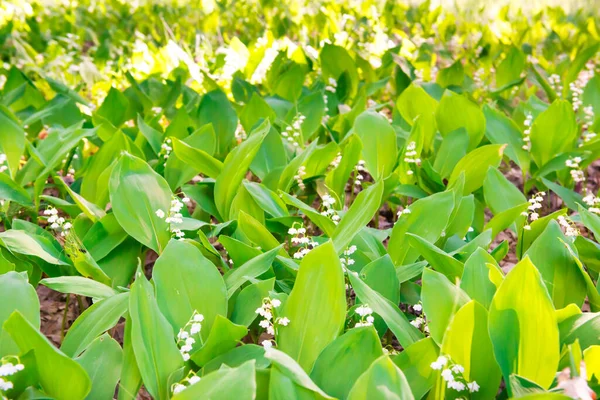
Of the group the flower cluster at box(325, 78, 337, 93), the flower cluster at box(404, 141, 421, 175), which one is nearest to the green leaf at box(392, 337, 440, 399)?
the flower cluster at box(404, 141, 421, 175)

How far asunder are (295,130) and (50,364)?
185 centimetres

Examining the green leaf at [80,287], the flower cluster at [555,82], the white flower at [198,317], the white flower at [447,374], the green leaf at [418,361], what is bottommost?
the flower cluster at [555,82]

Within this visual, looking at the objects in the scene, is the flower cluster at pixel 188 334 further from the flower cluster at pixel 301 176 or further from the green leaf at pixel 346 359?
the flower cluster at pixel 301 176

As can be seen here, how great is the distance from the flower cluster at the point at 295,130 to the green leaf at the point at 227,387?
1628 millimetres

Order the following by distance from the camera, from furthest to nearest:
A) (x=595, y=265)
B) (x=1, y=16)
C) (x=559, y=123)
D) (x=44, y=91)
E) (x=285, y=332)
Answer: (x=1, y=16) < (x=44, y=91) < (x=559, y=123) < (x=595, y=265) < (x=285, y=332)

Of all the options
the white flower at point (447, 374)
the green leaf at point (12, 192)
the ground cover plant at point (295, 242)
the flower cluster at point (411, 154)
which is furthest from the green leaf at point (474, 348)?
the green leaf at point (12, 192)

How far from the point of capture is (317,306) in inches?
61.6

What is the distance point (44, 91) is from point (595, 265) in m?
3.33

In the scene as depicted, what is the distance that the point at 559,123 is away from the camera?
2797 millimetres

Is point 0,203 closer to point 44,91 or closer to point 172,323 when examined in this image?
point 172,323

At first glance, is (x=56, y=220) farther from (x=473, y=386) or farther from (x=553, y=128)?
(x=553, y=128)

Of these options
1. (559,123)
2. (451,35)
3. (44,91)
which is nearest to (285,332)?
(559,123)

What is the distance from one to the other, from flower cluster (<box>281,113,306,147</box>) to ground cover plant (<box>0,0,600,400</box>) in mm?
36

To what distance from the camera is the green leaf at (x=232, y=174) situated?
225cm
